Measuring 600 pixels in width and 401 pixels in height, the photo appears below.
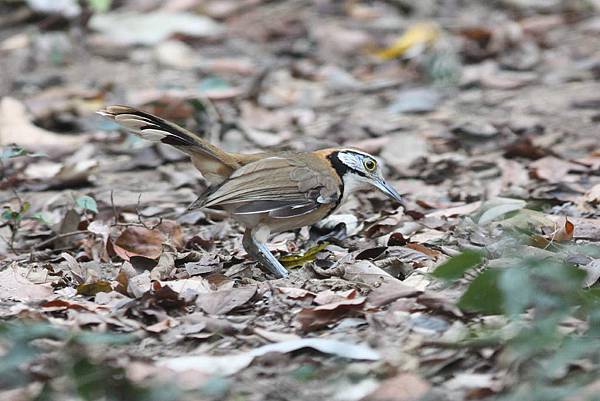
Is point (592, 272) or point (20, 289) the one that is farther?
point (20, 289)

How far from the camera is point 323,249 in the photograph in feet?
17.3

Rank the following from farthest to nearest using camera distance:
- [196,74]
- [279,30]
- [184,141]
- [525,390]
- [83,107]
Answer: [279,30]
[196,74]
[83,107]
[184,141]
[525,390]

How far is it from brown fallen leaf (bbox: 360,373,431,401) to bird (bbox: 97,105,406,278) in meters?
1.53

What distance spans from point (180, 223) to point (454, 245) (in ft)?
5.56

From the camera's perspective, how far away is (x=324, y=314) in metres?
4.02

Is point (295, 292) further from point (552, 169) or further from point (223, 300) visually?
point (552, 169)

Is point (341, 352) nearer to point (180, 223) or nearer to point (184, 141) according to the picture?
point (184, 141)

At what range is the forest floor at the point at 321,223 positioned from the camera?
343 cm

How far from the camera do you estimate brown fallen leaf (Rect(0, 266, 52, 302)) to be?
4.53 meters

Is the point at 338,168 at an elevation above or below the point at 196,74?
above

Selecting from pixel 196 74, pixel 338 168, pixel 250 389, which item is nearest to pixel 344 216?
pixel 338 168

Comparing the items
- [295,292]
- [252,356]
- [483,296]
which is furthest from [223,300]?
[483,296]

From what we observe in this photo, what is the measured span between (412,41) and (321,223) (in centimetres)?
423

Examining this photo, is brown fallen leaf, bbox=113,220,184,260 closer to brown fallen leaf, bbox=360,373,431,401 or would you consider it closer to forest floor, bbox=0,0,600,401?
forest floor, bbox=0,0,600,401
